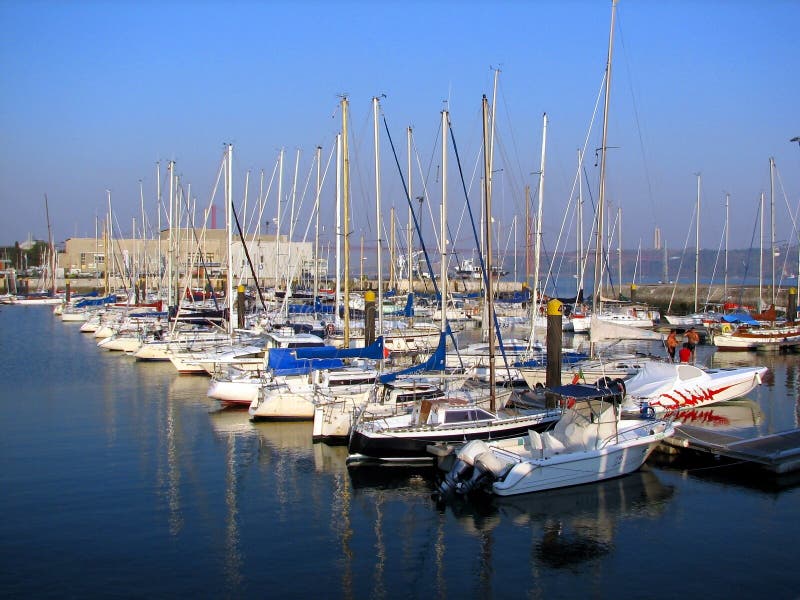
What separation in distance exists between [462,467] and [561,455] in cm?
242

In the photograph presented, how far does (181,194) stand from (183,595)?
1971 inches

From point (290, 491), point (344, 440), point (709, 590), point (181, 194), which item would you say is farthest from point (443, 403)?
point (181, 194)

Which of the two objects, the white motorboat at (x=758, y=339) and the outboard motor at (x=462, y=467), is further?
the white motorboat at (x=758, y=339)

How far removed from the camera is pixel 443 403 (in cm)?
2302

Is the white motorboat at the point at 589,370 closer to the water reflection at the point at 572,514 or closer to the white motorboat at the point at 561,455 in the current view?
the white motorboat at the point at 561,455

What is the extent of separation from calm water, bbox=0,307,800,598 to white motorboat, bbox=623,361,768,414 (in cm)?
572

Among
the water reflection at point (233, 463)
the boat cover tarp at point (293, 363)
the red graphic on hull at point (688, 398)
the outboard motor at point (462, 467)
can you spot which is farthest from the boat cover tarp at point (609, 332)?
the water reflection at point (233, 463)

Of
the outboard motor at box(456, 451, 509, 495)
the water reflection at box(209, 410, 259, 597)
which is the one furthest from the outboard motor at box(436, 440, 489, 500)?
the water reflection at box(209, 410, 259, 597)

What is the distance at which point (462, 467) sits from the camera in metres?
19.3

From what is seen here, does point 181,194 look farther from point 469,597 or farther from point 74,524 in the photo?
point 469,597

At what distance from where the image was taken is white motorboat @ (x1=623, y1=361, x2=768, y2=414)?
27328 millimetres

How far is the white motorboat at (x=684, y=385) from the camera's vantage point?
27.3 m

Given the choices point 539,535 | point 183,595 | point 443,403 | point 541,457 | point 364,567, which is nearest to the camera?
point 183,595

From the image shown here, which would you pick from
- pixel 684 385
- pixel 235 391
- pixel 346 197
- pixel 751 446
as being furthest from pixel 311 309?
pixel 751 446
